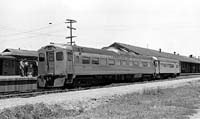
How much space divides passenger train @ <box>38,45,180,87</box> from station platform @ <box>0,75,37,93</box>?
1.24m

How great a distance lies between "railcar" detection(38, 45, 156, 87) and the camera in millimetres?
20188

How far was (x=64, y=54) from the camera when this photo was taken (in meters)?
20.3

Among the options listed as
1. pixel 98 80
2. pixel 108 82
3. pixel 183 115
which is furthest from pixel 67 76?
pixel 183 115

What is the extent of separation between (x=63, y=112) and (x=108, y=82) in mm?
14680

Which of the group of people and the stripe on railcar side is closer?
the stripe on railcar side

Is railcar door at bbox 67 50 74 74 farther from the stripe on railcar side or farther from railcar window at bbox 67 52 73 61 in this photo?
the stripe on railcar side

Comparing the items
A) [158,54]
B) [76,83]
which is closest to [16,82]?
[76,83]

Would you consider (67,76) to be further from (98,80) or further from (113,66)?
(113,66)

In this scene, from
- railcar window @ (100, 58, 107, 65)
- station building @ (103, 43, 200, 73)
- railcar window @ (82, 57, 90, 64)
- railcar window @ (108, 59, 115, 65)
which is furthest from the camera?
station building @ (103, 43, 200, 73)

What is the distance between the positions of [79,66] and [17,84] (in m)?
4.94

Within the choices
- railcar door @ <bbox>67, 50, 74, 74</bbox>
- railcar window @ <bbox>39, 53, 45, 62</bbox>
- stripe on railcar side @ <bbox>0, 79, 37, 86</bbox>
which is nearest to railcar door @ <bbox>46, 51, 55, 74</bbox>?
railcar window @ <bbox>39, 53, 45, 62</bbox>

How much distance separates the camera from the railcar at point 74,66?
20.2 metres

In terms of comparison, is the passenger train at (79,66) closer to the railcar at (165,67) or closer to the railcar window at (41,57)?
the railcar window at (41,57)

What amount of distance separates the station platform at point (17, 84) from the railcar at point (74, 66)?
1.24 m
